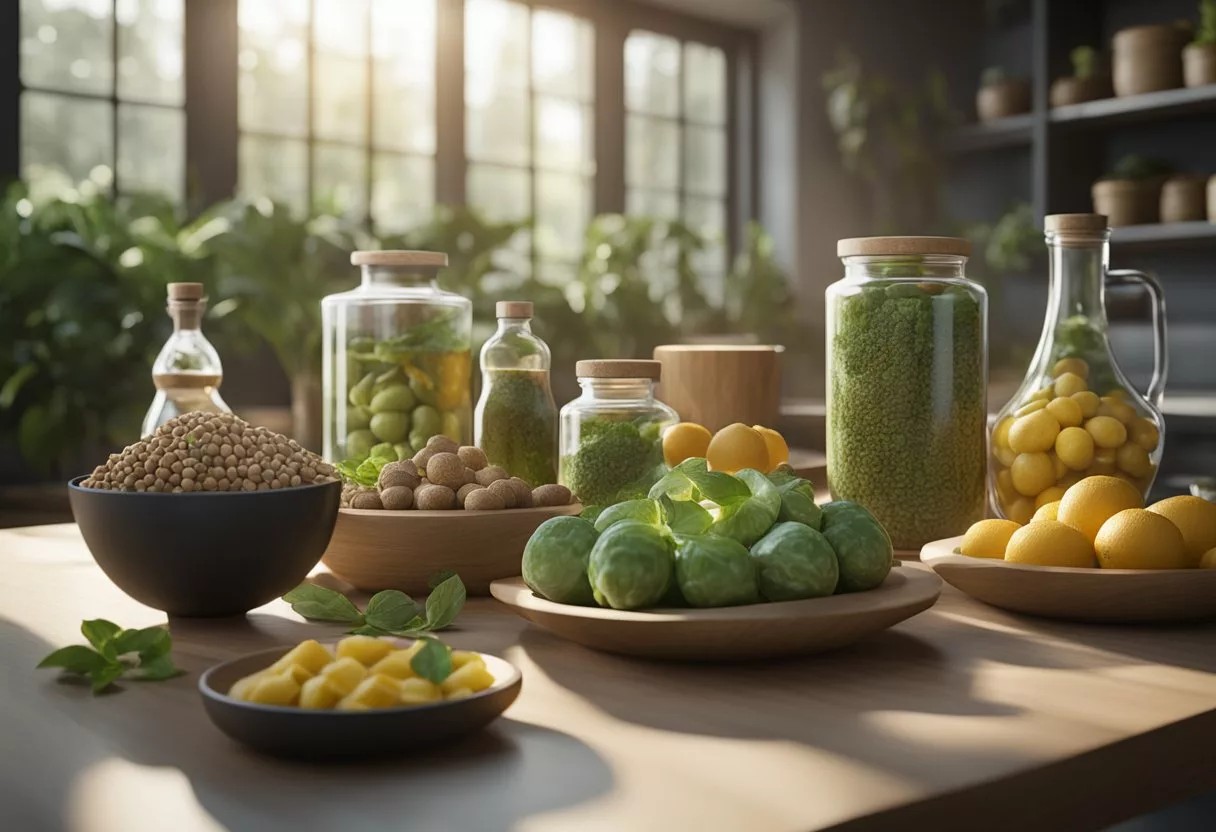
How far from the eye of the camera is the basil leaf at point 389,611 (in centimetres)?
80

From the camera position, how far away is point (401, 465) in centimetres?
102

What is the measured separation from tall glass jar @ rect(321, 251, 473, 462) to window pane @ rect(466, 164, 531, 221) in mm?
3227

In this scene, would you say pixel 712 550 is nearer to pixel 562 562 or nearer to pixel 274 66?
pixel 562 562

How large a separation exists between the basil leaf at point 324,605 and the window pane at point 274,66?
3505mm

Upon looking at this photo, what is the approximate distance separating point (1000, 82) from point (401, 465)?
170 inches

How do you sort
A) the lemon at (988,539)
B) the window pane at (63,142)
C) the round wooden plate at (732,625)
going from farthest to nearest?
the window pane at (63,142) < the lemon at (988,539) < the round wooden plate at (732,625)

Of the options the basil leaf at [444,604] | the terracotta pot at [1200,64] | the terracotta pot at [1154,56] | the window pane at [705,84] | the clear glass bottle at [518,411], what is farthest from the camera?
the window pane at [705,84]

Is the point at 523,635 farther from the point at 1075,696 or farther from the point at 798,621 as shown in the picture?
the point at 1075,696

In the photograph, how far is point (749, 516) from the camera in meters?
0.80

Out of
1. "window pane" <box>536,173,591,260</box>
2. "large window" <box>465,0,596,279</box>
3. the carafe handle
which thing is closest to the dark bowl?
the carafe handle

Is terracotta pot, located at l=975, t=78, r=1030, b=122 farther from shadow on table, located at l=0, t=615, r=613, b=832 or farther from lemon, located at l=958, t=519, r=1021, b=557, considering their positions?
shadow on table, located at l=0, t=615, r=613, b=832

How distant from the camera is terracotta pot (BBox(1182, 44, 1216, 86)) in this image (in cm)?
394

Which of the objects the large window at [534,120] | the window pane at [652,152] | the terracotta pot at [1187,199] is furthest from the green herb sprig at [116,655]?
the window pane at [652,152]

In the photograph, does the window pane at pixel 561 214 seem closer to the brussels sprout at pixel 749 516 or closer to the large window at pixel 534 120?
the large window at pixel 534 120
